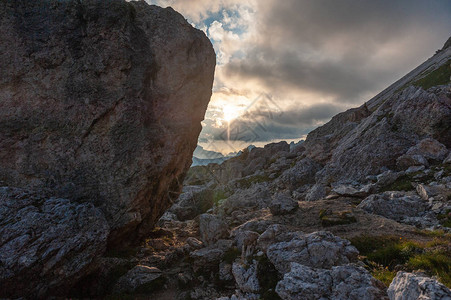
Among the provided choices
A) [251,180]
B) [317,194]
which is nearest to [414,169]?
[317,194]

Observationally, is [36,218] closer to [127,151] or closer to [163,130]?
[127,151]

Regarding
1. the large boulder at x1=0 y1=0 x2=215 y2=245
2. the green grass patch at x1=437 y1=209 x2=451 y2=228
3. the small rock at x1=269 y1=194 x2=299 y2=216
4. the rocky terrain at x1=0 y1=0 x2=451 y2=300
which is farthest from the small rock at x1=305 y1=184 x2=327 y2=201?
the large boulder at x1=0 y1=0 x2=215 y2=245

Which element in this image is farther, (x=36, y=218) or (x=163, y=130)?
(x=163, y=130)

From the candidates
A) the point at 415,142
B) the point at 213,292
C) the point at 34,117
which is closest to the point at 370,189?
the point at 415,142

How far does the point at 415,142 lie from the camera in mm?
37500

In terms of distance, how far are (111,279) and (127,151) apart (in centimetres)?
1101

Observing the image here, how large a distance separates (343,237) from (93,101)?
24.7 m

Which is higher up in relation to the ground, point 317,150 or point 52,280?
point 317,150

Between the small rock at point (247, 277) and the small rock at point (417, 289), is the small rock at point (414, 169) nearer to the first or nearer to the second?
the small rock at point (247, 277)

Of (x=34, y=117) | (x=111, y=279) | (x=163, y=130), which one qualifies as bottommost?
(x=111, y=279)

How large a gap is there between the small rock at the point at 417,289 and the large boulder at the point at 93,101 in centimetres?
1931

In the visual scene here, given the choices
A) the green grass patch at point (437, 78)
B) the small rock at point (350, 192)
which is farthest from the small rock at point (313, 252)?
the green grass patch at point (437, 78)

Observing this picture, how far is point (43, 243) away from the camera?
1445 cm

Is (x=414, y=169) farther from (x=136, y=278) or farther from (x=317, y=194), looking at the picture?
(x=136, y=278)
